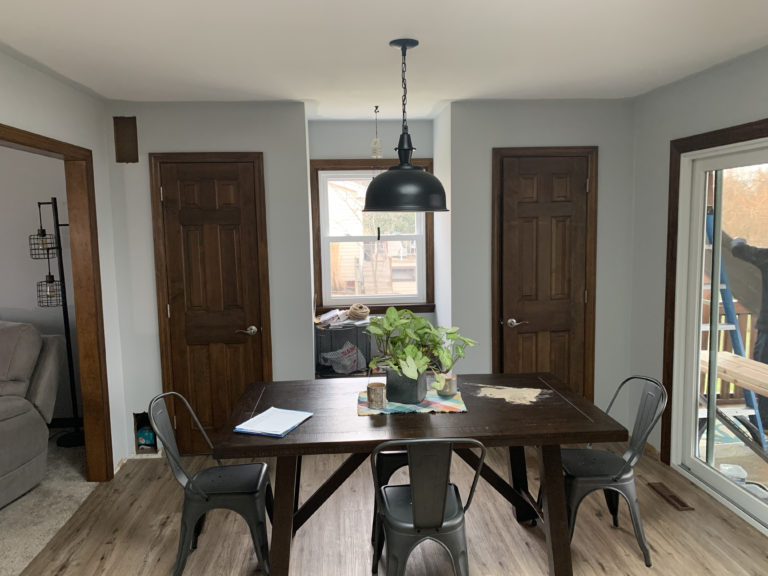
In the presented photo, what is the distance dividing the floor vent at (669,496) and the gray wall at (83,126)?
3.42 m

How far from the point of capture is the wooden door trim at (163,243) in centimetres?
390

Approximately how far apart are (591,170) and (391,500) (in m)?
2.74

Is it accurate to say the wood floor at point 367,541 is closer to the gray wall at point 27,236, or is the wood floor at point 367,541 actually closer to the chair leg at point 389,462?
the chair leg at point 389,462

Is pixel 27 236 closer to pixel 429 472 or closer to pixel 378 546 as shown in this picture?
pixel 378 546

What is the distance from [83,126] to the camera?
3.52m

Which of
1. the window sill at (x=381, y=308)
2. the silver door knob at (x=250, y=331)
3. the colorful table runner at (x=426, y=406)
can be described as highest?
the window sill at (x=381, y=308)

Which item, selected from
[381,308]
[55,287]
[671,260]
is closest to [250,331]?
[381,308]

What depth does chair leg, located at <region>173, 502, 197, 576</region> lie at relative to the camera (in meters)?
2.61

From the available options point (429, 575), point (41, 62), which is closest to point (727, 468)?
point (429, 575)

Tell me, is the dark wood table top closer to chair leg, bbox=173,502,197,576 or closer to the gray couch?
chair leg, bbox=173,502,197,576

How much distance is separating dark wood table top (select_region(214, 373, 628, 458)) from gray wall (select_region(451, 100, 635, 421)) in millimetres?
1198

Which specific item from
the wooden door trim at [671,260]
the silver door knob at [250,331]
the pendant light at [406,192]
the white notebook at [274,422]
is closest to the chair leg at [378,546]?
the white notebook at [274,422]

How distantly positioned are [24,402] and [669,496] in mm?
3960

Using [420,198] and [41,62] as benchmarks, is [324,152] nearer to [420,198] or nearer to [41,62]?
[41,62]
